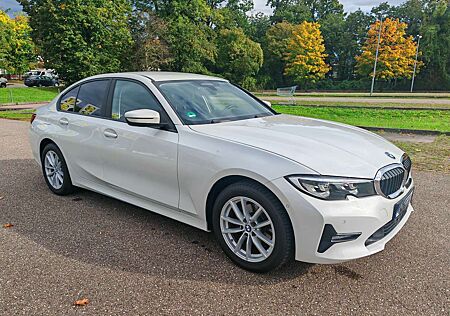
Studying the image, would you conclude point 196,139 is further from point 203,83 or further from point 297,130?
point 203,83

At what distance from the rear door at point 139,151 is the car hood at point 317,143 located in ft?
1.19

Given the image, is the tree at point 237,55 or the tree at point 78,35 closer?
the tree at point 78,35

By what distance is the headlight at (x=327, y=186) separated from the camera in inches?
95.6

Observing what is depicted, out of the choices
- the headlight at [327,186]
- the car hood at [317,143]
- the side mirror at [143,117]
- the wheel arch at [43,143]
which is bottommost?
the wheel arch at [43,143]

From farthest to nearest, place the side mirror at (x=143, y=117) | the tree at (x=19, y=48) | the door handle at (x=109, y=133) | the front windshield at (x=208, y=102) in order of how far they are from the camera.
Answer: the tree at (x=19, y=48) < the door handle at (x=109, y=133) < the front windshield at (x=208, y=102) < the side mirror at (x=143, y=117)

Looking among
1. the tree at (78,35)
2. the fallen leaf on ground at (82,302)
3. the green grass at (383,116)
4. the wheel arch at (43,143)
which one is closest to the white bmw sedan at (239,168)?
the wheel arch at (43,143)

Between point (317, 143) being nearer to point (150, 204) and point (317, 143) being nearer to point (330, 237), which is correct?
point (330, 237)

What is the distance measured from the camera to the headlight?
2428 mm

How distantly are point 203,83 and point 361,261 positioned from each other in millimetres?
2404

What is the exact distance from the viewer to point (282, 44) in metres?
47.2

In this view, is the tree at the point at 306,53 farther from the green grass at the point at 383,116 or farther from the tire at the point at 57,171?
the tire at the point at 57,171

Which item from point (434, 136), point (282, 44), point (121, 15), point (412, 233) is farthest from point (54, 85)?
point (412, 233)

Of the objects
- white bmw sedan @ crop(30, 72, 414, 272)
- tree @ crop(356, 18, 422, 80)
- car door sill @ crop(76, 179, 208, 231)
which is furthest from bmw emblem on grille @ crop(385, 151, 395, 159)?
tree @ crop(356, 18, 422, 80)

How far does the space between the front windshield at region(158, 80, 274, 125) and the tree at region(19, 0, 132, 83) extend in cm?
1634
